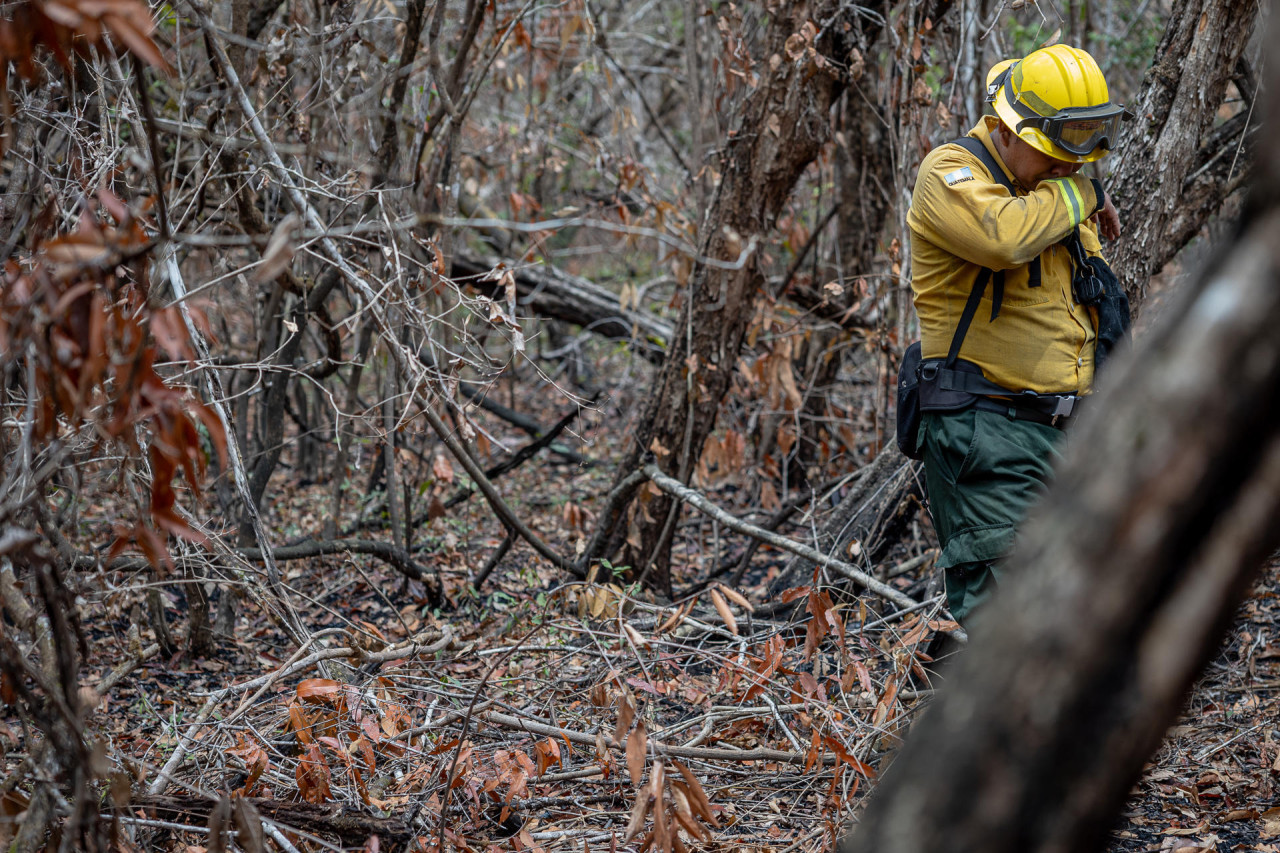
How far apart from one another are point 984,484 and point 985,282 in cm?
59

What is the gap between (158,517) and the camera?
154cm

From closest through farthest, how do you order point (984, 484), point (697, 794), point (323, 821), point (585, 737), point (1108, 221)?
point (697, 794)
point (323, 821)
point (984, 484)
point (585, 737)
point (1108, 221)

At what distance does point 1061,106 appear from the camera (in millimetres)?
2584

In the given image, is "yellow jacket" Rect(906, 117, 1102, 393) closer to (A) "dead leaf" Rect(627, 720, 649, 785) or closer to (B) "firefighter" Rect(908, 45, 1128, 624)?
(B) "firefighter" Rect(908, 45, 1128, 624)

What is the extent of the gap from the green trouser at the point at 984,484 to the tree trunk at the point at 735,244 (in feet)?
6.03

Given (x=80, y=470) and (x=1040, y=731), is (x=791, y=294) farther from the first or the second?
(x=1040, y=731)

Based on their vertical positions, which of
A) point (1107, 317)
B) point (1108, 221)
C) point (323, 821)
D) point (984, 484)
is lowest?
point (323, 821)

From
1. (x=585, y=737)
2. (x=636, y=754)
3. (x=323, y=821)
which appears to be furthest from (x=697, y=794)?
(x=323, y=821)

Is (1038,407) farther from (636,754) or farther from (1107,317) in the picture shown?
(636,754)

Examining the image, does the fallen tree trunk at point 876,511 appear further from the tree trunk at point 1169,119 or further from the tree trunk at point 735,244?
the tree trunk at point 1169,119

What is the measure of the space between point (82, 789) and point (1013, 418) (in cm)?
242

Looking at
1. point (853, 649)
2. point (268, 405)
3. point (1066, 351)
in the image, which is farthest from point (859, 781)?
point (268, 405)

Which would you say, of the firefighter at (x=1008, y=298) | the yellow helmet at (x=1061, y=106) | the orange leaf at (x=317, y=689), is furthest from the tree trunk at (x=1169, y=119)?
the orange leaf at (x=317, y=689)

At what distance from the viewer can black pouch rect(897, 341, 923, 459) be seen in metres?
2.88
